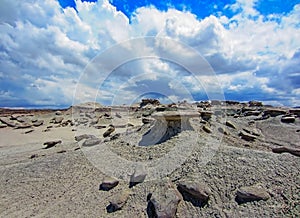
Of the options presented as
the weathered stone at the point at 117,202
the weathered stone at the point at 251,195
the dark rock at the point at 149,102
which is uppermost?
the dark rock at the point at 149,102

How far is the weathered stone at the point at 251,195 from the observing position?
10.6 feet

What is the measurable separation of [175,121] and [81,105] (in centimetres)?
1826

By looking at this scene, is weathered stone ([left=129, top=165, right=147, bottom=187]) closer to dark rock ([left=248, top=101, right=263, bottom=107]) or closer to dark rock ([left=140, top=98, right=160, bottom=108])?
dark rock ([left=140, top=98, right=160, bottom=108])

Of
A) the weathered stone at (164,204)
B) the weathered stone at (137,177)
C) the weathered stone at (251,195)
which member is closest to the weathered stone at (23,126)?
the weathered stone at (137,177)

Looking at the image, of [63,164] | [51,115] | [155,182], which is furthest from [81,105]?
[155,182]

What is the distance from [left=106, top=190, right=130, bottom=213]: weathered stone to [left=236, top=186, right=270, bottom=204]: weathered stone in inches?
68.1

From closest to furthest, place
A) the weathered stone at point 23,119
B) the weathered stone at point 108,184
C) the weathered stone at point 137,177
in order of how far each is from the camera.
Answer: the weathered stone at point 137,177
the weathered stone at point 108,184
the weathered stone at point 23,119

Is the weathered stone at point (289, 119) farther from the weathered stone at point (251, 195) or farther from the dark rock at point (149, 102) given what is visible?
the dark rock at point (149, 102)

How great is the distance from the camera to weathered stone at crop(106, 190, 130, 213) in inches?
140

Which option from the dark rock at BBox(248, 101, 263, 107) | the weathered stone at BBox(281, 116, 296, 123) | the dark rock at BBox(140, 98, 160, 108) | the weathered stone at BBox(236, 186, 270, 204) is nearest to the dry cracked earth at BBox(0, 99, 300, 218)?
the weathered stone at BBox(236, 186, 270, 204)

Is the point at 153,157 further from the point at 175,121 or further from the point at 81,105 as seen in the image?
the point at 81,105

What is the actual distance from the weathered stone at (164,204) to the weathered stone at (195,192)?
4.5 inches

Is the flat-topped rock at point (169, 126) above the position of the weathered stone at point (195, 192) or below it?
above

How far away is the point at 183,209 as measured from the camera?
3.30m
